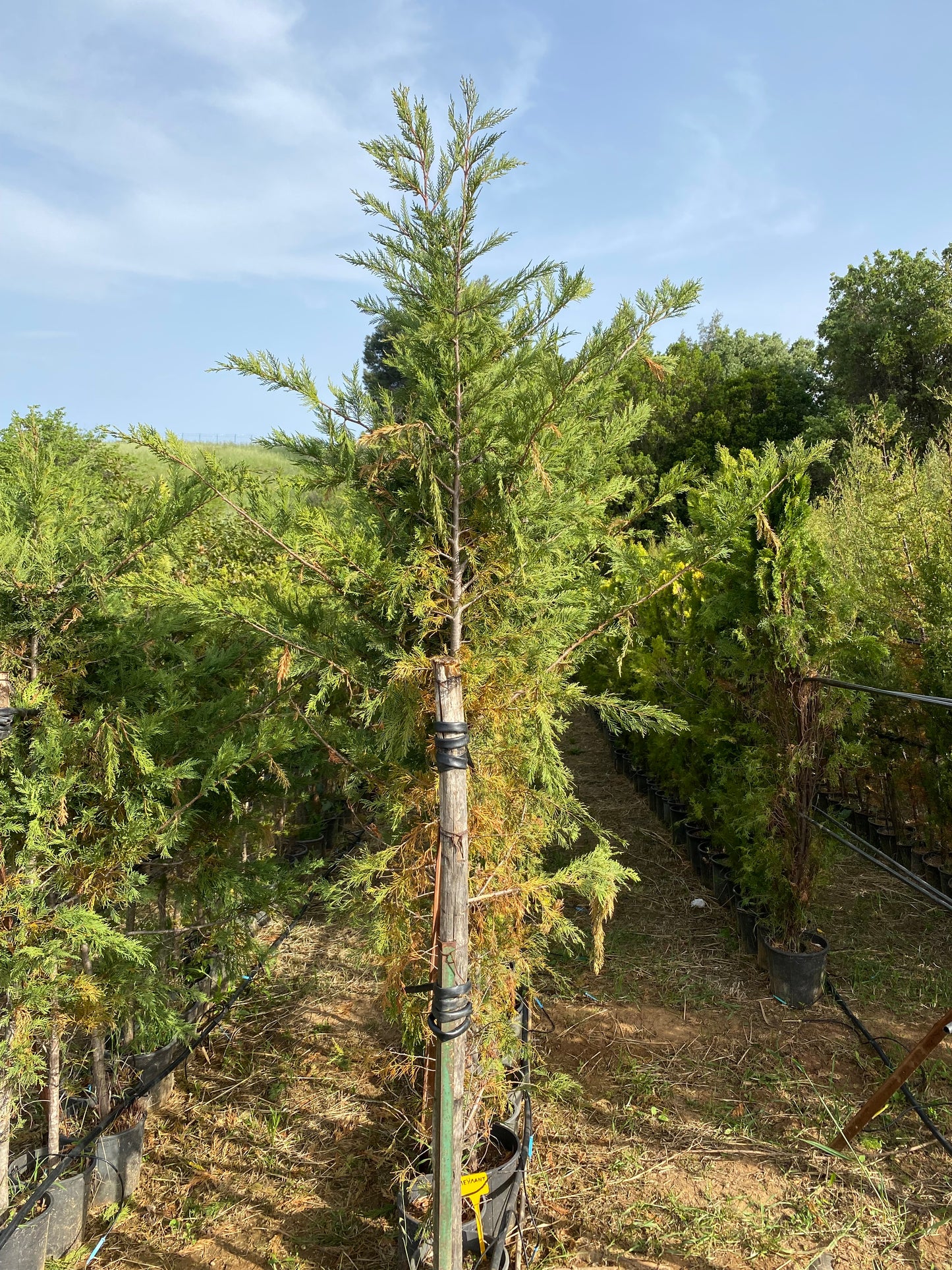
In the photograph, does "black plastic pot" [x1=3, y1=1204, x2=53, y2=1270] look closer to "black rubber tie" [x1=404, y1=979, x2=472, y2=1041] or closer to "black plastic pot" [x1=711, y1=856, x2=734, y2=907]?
"black rubber tie" [x1=404, y1=979, x2=472, y2=1041]

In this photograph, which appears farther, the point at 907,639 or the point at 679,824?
the point at 679,824

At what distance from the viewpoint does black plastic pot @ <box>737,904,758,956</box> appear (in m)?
4.68

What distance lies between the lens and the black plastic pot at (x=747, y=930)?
4.68 metres

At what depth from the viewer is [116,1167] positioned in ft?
9.37

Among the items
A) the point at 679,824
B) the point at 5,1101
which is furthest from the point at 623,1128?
the point at 679,824

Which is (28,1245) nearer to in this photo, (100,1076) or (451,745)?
(100,1076)

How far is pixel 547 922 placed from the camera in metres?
2.55

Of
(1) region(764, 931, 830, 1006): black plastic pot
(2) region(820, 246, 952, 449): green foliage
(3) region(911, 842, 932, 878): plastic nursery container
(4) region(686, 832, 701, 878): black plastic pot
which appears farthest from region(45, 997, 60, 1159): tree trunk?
(2) region(820, 246, 952, 449): green foliage

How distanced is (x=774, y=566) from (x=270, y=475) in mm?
3064

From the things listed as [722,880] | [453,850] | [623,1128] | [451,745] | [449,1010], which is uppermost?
[451,745]

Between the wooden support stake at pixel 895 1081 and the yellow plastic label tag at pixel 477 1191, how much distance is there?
4.83 ft

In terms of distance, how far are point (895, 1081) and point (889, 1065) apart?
1.07m

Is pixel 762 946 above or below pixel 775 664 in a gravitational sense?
below

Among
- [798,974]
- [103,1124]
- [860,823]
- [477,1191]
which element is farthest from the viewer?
[860,823]
